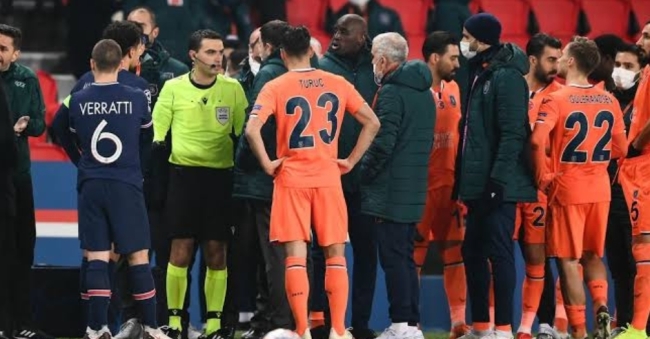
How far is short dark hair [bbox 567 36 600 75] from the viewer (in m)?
10.3

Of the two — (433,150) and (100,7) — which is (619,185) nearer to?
(433,150)

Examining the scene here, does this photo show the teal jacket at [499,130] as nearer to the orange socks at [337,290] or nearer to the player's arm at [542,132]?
the player's arm at [542,132]

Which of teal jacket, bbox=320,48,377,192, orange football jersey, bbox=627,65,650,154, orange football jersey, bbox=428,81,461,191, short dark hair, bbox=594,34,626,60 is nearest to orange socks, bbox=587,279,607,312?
orange football jersey, bbox=627,65,650,154

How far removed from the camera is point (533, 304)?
10562 mm

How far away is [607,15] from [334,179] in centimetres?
528

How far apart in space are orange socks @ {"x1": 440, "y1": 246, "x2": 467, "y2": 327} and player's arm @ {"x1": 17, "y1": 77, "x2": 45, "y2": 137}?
2.81 m

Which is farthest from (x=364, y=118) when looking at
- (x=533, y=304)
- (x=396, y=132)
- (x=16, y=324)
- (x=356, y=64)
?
(x=16, y=324)

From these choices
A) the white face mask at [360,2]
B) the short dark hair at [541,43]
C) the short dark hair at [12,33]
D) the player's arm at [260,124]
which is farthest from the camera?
the white face mask at [360,2]

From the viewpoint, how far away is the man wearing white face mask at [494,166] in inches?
400

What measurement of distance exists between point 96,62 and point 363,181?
1.79m

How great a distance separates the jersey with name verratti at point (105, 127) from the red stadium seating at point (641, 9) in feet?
19.5

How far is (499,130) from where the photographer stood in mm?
10266

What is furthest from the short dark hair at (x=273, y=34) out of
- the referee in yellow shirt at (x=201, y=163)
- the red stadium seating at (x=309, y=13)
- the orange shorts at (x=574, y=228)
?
the red stadium seating at (x=309, y=13)

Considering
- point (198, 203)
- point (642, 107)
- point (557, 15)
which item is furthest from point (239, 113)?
point (557, 15)
